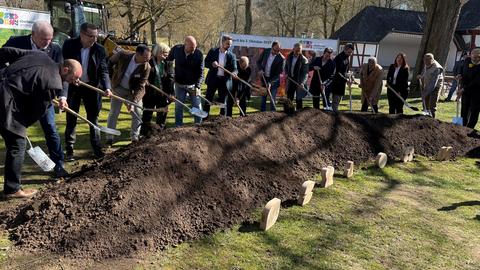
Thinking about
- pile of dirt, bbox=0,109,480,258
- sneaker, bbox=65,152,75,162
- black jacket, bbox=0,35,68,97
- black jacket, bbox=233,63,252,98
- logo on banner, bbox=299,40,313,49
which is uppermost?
logo on banner, bbox=299,40,313,49

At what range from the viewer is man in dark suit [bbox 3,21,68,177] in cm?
446

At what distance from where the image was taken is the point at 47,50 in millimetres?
4812

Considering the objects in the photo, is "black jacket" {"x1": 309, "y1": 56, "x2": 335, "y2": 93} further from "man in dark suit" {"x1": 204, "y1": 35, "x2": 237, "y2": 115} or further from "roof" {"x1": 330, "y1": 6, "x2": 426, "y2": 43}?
"roof" {"x1": 330, "y1": 6, "x2": 426, "y2": 43}

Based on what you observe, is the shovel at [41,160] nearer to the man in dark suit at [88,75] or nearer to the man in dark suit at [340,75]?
the man in dark suit at [88,75]

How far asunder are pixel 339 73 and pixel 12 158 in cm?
713

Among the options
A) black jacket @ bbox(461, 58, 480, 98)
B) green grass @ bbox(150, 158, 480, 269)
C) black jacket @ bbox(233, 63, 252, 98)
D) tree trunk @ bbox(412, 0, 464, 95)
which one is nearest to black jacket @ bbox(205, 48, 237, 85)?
black jacket @ bbox(233, 63, 252, 98)

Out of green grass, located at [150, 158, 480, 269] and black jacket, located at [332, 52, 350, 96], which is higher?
black jacket, located at [332, 52, 350, 96]

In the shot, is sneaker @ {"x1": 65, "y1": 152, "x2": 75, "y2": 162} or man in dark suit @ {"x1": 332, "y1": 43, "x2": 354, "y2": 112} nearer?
sneaker @ {"x1": 65, "y1": 152, "x2": 75, "y2": 162}

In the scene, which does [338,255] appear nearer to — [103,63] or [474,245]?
[474,245]

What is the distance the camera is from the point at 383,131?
7023 mm

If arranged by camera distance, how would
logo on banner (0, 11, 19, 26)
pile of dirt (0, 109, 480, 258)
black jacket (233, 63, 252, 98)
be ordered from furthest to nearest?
logo on banner (0, 11, 19, 26) < black jacket (233, 63, 252, 98) < pile of dirt (0, 109, 480, 258)

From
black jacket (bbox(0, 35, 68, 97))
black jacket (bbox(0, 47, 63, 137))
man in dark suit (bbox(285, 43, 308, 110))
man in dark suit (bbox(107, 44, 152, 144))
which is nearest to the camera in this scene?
black jacket (bbox(0, 47, 63, 137))

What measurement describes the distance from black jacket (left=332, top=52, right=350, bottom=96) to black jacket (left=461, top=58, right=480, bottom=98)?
2384mm

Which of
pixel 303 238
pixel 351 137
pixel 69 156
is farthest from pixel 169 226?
pixel 351 137
